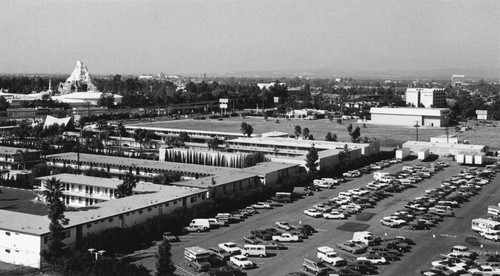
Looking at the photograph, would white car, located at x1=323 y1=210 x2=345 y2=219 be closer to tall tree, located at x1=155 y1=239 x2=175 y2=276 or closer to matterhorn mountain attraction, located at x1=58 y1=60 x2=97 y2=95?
tall tree, located at x1=155 y1=239 x2=175 y2=276

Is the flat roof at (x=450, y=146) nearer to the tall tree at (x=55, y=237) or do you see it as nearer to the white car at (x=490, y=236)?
the white car at (x=490, y=236)

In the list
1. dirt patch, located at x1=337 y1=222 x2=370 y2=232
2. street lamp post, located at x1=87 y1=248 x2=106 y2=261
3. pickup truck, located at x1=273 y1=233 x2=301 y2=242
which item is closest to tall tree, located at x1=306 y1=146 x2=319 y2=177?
dirt patch, located at x1=337 y1=222 x2=370 y2=232

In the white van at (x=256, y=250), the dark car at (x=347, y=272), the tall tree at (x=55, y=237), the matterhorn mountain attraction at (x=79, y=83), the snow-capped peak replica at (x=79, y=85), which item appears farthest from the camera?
the matterhorn mountain attraction at (x=79, y=83)

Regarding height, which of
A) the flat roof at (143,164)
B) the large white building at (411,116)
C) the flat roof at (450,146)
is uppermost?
the large white building at (411,116)

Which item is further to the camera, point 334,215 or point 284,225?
point 334,215

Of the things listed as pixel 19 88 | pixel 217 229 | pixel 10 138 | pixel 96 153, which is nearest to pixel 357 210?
pixel 217 229

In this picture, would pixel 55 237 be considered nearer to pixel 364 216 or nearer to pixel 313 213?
pixel 313 213

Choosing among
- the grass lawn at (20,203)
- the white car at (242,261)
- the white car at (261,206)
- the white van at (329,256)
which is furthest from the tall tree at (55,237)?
the white car at (261,206)

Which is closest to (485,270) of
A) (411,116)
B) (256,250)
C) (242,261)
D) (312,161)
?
(256,250)

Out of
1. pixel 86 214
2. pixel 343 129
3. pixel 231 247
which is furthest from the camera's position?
pixel 343 129
